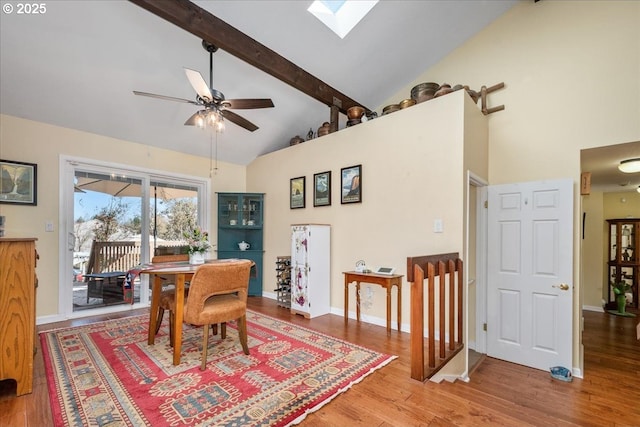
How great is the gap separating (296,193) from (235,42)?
7.79ft

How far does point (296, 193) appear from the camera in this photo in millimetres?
4848

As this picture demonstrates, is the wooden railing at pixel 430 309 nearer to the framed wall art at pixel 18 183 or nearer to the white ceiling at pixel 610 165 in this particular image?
the white ceiling at pixel 610 165

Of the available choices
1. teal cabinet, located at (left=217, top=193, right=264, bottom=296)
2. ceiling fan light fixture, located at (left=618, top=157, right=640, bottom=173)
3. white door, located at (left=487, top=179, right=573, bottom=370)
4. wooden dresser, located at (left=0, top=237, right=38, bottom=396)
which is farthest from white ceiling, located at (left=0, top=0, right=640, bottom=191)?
wooden dresser, located at (left=0, top=237, right=38, bottom=396)

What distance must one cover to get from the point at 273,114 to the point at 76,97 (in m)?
2.50

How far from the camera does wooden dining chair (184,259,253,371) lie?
2436 mm

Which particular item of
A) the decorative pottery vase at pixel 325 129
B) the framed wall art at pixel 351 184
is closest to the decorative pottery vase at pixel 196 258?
the framed wall art at pixel 351 184

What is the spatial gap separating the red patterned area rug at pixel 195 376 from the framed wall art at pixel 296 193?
83.3 inches

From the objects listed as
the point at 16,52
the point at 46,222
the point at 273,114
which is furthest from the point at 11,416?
the point at 273,114

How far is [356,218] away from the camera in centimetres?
400

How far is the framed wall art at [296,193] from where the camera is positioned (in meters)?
4.75

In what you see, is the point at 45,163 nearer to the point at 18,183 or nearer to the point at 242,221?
the point at 18,183

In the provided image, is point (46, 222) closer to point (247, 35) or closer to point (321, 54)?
point (247, 35)

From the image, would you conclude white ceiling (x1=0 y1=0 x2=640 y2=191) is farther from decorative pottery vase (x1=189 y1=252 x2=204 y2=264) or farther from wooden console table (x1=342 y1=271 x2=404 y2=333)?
wooden console table (x1=342 y1=271 x2=404 y2=333)

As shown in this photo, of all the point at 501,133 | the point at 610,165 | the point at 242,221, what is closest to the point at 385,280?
the point at 501,133
